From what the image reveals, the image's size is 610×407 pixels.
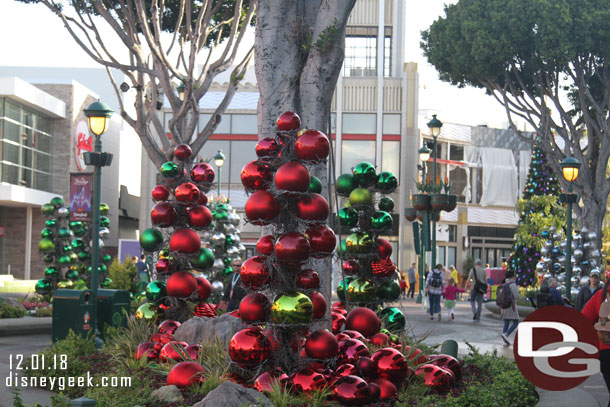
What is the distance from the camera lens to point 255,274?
7.96 meters

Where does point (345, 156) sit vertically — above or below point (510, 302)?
above

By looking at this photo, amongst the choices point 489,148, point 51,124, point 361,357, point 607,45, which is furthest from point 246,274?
point 489,148

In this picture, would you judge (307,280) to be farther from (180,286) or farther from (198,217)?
(198,217)

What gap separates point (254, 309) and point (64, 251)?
16.5 meters

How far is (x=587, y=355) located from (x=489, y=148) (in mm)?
53769

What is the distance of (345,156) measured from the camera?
52.0 meters

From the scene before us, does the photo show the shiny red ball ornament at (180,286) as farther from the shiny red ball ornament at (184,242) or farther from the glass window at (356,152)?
the glass window at (356,152)

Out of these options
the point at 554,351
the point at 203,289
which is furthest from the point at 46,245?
the point at 554,351

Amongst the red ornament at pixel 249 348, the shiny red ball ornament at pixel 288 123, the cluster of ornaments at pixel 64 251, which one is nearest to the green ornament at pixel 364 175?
the shiny red ball ornament at pixel 288 123

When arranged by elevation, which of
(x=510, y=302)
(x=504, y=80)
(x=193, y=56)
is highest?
(x=504, y=80)

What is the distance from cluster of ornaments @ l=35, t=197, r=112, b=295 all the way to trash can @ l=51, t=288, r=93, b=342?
32.2 ft

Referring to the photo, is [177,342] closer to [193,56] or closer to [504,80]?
[193,56]

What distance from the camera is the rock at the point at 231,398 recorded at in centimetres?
661

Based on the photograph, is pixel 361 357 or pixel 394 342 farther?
pixel 394 342
